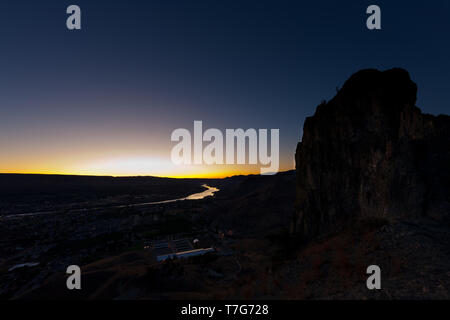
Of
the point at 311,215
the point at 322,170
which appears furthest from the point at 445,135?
the point at 311,215

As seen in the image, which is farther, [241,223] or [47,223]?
[47,223]

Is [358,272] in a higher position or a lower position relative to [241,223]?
higher

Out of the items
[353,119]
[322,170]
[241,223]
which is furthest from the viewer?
[241,223]

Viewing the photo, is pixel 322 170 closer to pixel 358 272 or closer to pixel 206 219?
pixel 358 272
